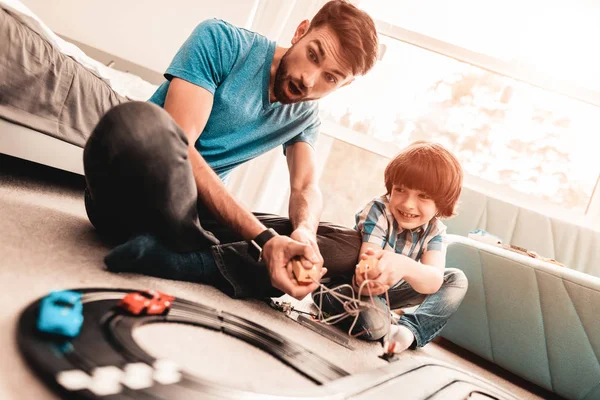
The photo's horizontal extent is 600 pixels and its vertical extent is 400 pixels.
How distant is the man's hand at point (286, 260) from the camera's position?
0.87 meters

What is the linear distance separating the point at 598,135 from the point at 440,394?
2437mm

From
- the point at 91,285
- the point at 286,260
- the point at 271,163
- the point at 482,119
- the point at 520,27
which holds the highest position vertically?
the point at 520,27

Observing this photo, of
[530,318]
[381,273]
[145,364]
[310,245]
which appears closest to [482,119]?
[530,318]

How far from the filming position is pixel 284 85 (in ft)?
3.97

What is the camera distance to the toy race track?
17.4 inches

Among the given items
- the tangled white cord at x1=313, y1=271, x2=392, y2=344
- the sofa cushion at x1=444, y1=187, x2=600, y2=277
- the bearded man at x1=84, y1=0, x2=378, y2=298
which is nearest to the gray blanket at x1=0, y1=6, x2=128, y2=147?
the bearded man at x1=84, y1=0, x2=378, y2=298

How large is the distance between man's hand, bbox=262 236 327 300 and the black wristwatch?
2 cm

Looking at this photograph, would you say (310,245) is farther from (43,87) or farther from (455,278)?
(43,87)

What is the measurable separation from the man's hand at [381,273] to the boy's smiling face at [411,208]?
0.21 metres

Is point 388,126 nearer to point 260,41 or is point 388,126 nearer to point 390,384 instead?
point 260,41

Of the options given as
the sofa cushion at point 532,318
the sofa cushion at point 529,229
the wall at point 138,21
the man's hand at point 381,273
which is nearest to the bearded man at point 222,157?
the man's hand at point 381,273

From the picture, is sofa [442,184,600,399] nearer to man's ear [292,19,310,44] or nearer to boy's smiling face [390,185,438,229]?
boy's smiling face [390,185,438,229]

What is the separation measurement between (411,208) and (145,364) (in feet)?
2.99

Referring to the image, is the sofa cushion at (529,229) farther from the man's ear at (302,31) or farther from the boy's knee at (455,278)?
the man's ear at (302,31)
